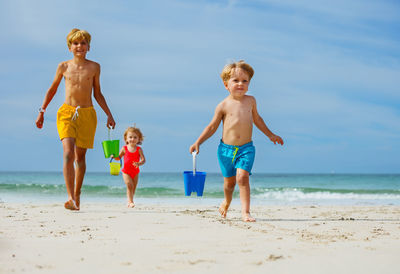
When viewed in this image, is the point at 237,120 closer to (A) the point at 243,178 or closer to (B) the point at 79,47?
(A) the point at 243,178

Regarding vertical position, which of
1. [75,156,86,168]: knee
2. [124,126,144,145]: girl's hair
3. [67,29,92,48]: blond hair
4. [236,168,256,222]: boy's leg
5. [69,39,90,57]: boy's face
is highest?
[67,29,92,48]: blond hair

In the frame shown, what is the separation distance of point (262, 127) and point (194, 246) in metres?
2.48

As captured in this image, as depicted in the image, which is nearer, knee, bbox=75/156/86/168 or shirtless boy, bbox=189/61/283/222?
shirtless boy, bbox=189/61/283/222

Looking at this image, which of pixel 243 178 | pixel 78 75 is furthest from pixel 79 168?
pixel 243 178

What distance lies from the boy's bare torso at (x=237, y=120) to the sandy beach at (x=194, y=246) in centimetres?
94

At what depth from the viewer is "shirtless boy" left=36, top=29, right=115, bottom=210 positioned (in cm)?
615

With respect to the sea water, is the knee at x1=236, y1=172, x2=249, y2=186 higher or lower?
higher

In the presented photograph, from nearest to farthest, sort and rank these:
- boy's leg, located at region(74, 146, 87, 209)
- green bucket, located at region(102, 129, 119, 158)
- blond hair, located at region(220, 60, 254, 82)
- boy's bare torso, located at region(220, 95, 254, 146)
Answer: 1. boy's bare torso, located at region(220, 95, 254, 146)
2. blond hair, located at region(220, 60, 254, 82)
3. boy's leg, located at region(74, 146, 87, 209)
4. green bucket, located at region(102, 129, 119, 158)

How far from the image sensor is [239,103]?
18.1 ft

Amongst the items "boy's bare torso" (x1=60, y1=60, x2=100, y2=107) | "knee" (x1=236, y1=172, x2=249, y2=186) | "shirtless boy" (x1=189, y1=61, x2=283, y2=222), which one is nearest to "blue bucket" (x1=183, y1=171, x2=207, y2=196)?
"shirtless boy" (x1=189, y1=61, x2=283, y2=222)

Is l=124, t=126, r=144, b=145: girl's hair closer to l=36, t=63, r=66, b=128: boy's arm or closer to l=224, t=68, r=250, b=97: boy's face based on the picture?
l=36, t=63, r=66, b=128: boy's arm

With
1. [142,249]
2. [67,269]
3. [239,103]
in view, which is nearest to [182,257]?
[142,249]

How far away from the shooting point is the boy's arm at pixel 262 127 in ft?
18.5

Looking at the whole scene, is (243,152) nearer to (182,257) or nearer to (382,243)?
(382,243)
